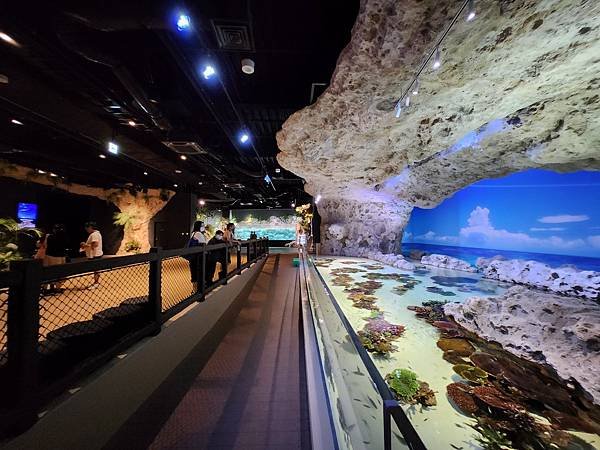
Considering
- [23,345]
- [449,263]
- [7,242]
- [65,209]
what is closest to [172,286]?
[7,242]

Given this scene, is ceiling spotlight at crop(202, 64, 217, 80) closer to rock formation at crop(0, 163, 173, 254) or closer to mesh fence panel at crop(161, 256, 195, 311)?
mesh fence panel at crop(161, 256, 195, 311)

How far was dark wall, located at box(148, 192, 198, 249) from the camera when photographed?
12.8 metres

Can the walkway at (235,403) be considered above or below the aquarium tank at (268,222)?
below

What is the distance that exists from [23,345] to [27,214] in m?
10.6

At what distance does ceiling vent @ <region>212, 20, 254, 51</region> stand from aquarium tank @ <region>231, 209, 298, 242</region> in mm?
16560

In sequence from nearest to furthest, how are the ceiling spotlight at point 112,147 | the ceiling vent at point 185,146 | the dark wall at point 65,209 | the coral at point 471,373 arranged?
the coral at point 471,373 → the ceiling vent at point 185,146 → the ceiling spotlight at point 112,147 → the dark wall at point 65,209

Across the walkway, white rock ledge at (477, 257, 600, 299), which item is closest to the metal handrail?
the walkway

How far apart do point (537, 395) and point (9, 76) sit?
266 inches

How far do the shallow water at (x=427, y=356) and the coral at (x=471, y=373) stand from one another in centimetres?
6

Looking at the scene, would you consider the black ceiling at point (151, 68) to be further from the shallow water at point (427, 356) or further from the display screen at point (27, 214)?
the shallow water at point (427, 356)

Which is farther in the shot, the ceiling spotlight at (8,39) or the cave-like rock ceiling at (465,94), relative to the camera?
the ceiling spotlight at (8,39)

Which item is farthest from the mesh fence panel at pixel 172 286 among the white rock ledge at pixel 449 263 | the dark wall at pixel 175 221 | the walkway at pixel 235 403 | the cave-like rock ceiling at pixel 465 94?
the dark wall at pixel 175 221

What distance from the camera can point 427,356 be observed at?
231 cm

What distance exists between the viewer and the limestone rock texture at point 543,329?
1999 mm
